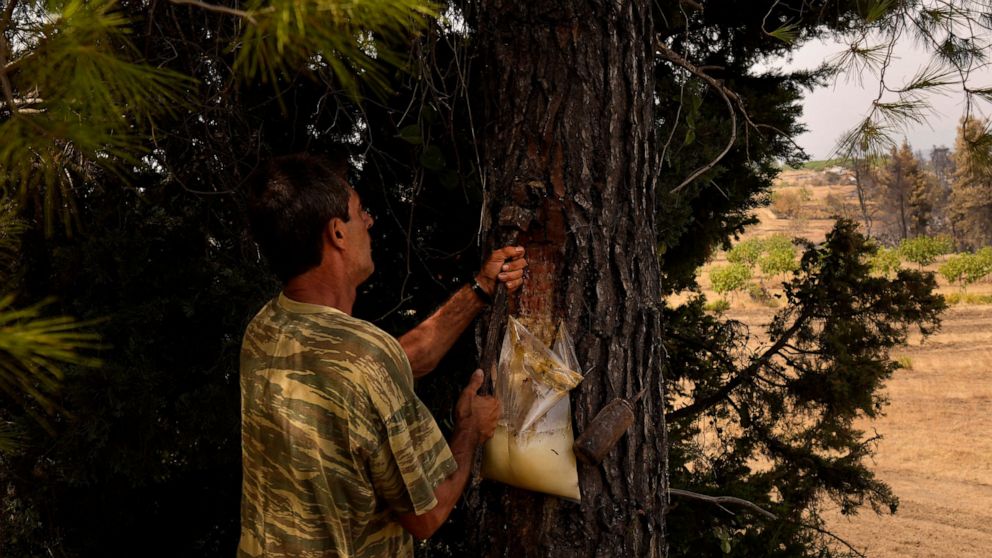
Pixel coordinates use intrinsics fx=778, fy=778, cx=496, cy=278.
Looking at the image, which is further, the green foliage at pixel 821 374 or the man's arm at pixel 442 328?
the green foliage at pixel 821 374

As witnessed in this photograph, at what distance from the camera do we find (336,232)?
1.88m

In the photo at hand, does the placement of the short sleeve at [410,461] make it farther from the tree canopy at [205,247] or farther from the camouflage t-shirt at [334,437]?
the tree canopy at [205,247]

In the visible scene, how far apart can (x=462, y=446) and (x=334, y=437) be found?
0.35 m

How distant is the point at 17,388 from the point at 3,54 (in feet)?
8.20

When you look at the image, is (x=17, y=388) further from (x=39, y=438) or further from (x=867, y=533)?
(x=867, y=533)

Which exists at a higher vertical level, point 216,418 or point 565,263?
point 565,263

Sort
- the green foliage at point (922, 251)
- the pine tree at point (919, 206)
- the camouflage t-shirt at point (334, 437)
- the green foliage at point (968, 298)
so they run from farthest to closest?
the pine tree at point (919, 206)
the green foliage at point (922, 251)
the green foliage at point (968, 298)
the camouflage t-shirt at point (334, 437)

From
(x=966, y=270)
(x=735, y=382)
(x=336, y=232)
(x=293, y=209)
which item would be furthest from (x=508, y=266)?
(x=966, y=270)

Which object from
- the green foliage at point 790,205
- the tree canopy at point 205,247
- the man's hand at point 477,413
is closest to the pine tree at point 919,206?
the green foliage at point 790,205

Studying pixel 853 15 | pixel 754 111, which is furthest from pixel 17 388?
pixel 853 15

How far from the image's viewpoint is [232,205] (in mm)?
3363

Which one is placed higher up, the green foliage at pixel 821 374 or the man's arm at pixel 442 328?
the man's arm at pixel 442 328

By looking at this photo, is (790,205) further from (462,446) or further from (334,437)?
(334,437)

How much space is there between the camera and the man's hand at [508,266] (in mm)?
2086
